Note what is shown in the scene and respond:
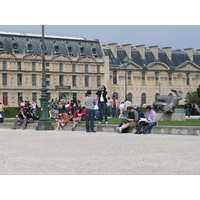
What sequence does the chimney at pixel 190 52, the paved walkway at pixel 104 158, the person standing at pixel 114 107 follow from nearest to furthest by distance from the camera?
the paved walkway at pixel 104 158 < the person standing at pixel 114 107 < the chimney at pixel 190 52

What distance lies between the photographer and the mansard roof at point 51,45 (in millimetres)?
77000

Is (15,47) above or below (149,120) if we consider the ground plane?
above

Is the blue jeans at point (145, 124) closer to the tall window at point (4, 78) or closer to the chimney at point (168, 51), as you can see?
the tall window at point (4, 78)

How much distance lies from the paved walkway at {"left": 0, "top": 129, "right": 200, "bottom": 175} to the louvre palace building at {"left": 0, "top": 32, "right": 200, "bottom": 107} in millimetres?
56768

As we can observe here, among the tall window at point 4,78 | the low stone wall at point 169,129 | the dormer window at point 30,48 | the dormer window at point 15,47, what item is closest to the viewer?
the low stone wall at point 169,129

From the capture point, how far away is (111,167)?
996 cm

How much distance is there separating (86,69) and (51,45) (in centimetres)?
763

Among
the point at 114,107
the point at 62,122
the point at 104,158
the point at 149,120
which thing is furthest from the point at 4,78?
the point at 104,158

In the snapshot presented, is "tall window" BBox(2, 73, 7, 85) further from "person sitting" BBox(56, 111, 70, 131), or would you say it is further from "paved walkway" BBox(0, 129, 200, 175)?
"paved walkway" BBox(0, 129, 200, 175)

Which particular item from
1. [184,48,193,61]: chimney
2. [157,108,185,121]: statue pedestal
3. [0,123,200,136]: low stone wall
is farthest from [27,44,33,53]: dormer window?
[0,123,200,136]: low stone wall

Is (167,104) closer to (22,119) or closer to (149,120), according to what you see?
(149,120)

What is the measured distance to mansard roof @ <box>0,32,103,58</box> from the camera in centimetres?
7700

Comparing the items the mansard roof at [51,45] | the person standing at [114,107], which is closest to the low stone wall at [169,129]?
the person standing at [114,107]

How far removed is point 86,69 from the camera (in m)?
84.1
